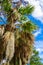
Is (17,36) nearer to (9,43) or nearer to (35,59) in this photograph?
(9,43)

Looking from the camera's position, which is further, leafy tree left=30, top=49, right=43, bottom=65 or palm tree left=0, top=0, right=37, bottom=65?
leafy tree left=30, top=49, right=43, bottom=65

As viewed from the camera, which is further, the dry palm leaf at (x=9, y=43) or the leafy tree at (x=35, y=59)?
the leafy tree at (x=35, y=59)

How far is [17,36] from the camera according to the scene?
20.2 m

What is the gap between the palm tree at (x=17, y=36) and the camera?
1942 cm

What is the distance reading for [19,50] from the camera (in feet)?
65.3

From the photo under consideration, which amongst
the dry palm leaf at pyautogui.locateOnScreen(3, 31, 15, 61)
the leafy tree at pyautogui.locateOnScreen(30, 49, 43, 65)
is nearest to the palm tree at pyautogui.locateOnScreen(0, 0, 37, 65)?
the dry palm leaf at pyautogui.locateOnScreen(3, 31, 15, 61)

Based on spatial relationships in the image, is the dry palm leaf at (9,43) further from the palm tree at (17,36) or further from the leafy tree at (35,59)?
the leafy tree at (35,59)

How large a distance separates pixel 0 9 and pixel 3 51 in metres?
4.24

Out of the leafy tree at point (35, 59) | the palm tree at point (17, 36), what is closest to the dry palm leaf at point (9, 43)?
the palm tree at point (17, 36)

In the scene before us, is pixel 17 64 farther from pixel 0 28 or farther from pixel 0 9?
pixel 0 9

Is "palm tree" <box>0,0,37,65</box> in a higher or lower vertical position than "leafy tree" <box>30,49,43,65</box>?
lower

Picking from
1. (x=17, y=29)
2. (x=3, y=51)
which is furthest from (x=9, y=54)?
(x=17, y=29)

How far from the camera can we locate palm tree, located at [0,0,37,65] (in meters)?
19.4

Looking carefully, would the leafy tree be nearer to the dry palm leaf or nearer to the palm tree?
the palm tree
